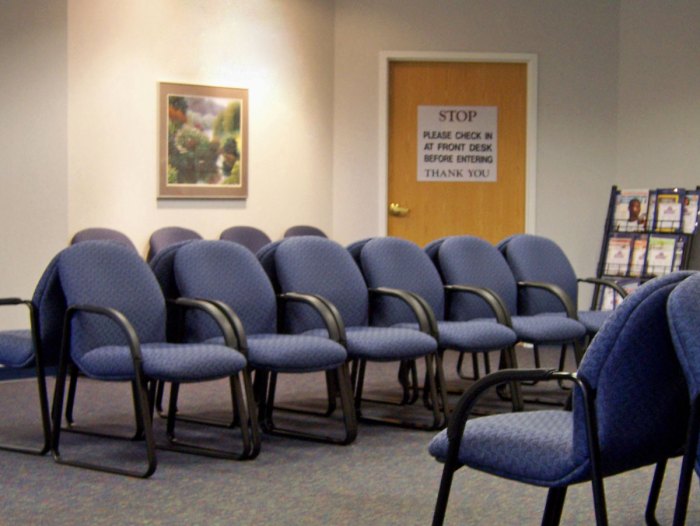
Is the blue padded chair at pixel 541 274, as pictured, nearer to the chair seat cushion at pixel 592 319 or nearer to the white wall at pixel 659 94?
the chair seat cushion at pixel 592 319

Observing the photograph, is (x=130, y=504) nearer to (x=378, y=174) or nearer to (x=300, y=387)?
(x=300, y=387)

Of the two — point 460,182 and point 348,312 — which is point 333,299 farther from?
point 460,182

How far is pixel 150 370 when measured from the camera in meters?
4.06

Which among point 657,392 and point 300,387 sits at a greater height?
point 657,392

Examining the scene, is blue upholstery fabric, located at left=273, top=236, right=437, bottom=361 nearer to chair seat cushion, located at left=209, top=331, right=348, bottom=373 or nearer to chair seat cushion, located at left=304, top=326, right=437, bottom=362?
chair seat cushion, located at left=304, top=326, right=437, bottom=362

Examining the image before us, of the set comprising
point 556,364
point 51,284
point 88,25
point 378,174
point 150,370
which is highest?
point 88,25

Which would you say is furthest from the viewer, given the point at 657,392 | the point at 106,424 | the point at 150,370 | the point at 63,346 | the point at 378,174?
the point at 378,174

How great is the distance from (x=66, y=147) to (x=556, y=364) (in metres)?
3.41

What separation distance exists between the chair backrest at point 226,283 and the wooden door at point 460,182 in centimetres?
319

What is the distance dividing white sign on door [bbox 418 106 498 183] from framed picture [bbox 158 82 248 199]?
137 centimetres

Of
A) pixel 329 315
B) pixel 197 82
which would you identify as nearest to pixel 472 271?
pixel 329 315

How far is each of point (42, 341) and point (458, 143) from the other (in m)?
4.42

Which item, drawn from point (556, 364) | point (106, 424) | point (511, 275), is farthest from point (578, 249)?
point (106, 424)

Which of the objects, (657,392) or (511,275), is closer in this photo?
(657,392)
